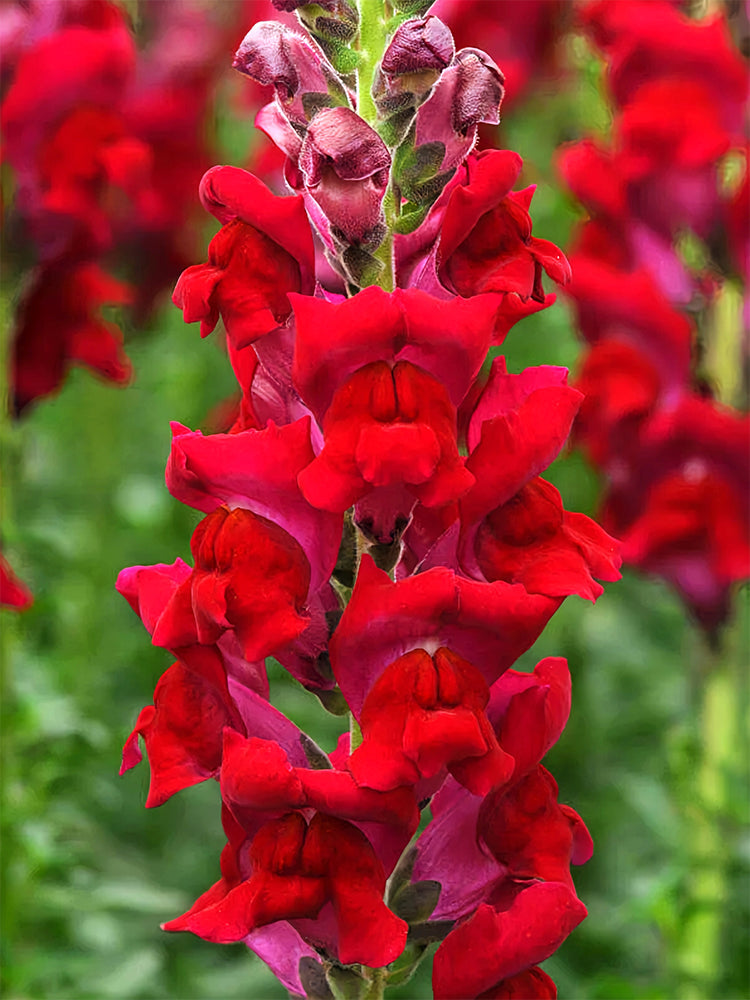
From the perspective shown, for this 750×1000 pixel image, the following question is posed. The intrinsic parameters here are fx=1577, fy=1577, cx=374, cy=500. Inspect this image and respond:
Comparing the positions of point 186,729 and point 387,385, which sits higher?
point 387,385

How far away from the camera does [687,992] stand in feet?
8.41

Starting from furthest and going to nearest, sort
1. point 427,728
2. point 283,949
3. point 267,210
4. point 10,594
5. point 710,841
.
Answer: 1. point 710,841
2. point 10,594
3. point 283,949
4. point 267,210
5. point 427,728

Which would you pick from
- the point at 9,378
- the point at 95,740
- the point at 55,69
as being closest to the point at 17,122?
the point at 55,69

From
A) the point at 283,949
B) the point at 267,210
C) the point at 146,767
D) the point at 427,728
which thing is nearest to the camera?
the point at 427,728

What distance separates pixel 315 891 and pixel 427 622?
211 mm

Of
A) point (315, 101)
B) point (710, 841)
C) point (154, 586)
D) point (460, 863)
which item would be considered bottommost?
point (710, 841)

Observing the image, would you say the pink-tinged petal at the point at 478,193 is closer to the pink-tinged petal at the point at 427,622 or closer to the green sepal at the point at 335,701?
the pink-tinged petal at the point at 427,622

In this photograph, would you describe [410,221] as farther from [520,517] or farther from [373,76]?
[520,517]

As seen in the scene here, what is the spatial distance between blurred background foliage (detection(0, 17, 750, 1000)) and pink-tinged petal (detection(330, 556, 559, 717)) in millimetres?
1323

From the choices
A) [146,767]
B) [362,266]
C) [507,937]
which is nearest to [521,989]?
[507,937]

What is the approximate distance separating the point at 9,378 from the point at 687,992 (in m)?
1.49

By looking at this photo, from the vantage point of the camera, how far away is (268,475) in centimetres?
116

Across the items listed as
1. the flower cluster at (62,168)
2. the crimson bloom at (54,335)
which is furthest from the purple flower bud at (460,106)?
the crimson bloom at (54,335)

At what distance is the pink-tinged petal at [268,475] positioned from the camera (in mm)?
1160
